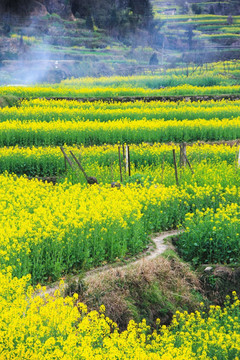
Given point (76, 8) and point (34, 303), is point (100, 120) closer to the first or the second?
point (34, 303)

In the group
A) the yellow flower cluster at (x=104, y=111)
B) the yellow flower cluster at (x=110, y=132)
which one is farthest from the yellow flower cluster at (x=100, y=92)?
the yellow flower cluster at (x=110, y=132)

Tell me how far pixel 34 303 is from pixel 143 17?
77.9 meters

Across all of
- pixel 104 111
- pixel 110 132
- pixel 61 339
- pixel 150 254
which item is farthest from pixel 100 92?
pixel 61 339

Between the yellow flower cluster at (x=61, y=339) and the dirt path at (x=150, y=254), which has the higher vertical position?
the yellow flower cluster at (x=61, y=339)

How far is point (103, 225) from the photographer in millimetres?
10641

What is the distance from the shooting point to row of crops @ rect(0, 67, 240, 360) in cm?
673

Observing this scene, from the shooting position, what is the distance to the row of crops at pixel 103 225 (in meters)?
6.73

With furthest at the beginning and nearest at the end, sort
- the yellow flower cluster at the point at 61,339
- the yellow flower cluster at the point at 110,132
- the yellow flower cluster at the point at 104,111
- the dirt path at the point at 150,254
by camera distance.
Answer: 1. the yellow flower cluster at the point at 104,111
2. the yellow flower cluster at the point at 110,132
3. the dirt path at the point at 150,254
4. the yellow flower cluster at the point at 61,339

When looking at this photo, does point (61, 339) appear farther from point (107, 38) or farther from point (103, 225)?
point (107, 38)

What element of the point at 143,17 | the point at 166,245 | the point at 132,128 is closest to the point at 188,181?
the point at 166,245

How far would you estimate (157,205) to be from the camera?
12.3 metres

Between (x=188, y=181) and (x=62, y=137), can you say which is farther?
(x=62, y=137)

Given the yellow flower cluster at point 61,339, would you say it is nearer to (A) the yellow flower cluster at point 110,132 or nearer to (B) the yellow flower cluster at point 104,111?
(A) the yellow flower cluster at point 110,132

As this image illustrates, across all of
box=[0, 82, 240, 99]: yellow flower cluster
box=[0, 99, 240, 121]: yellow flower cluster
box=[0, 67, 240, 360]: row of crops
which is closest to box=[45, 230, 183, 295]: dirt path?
box=[0, 67, 240, 360]: row of crops
